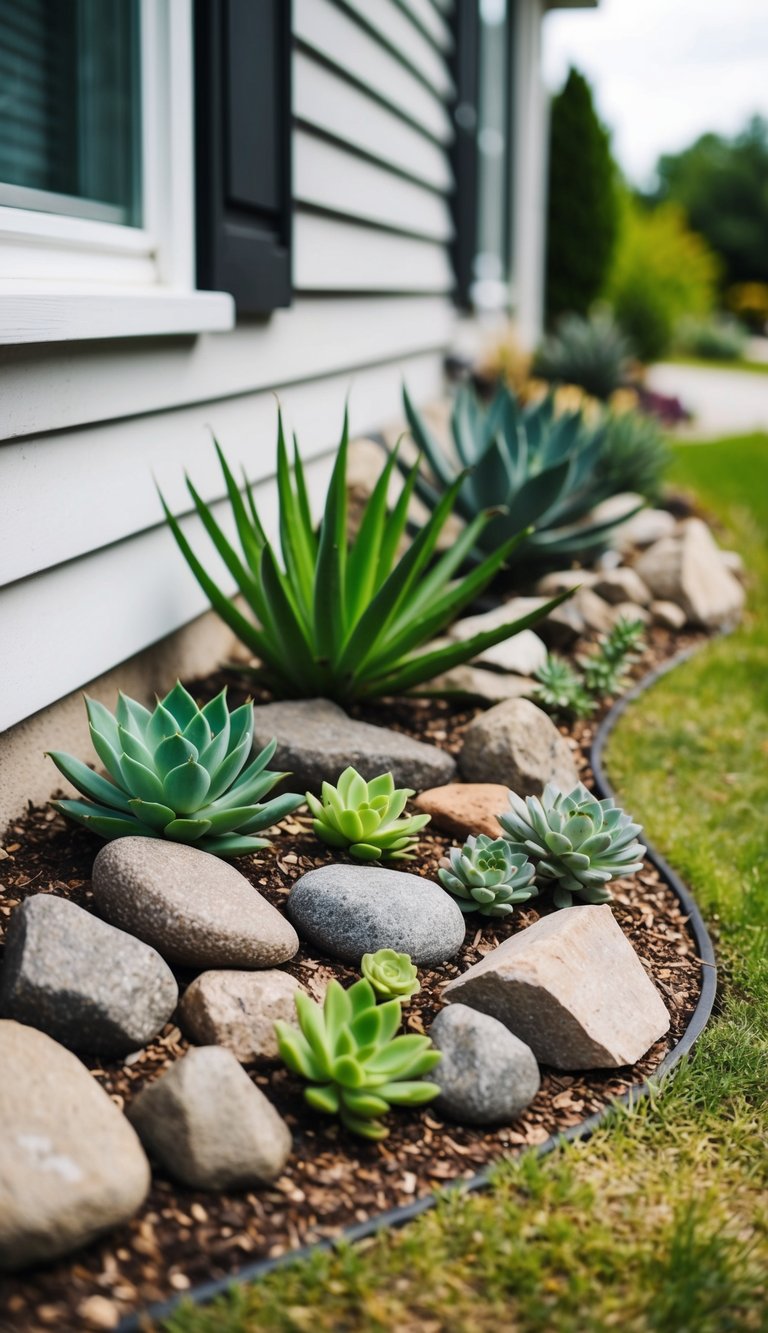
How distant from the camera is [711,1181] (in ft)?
5.98

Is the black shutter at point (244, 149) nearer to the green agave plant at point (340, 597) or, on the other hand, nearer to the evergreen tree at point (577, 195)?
the green agave plant at point (340, 597)

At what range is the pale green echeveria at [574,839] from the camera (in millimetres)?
2393

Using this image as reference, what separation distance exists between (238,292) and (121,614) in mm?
974

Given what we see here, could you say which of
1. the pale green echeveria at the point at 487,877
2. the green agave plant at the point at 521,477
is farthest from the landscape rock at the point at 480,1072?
the green agave plant at the point at 521,477

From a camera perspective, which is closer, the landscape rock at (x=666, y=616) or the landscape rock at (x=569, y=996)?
the landscape rock at (x=569, y=996)

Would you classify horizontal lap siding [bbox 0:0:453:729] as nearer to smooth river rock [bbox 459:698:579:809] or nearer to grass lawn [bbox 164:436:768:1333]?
smooth river rock [bbox 459:698:579:809]

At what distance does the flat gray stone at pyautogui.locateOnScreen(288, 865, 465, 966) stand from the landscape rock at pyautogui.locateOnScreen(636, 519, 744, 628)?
2.60 m

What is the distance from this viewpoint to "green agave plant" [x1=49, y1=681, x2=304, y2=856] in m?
2.18

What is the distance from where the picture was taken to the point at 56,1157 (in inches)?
61.0

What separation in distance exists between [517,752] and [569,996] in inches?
34.5

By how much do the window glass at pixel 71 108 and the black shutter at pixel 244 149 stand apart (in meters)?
0.18

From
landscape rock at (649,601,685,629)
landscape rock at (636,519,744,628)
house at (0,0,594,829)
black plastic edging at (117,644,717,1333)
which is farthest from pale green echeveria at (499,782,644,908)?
landscape rock at (636,519,744,628)

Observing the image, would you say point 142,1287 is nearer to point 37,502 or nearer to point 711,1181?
point 711,1181

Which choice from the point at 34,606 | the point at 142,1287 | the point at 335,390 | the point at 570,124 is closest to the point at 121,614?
the point at 34,606
